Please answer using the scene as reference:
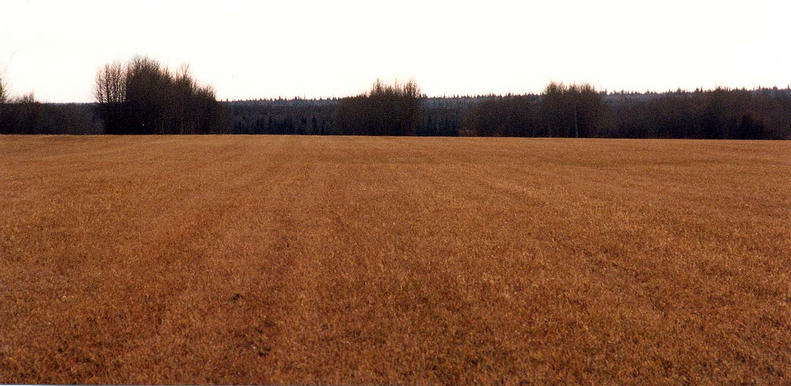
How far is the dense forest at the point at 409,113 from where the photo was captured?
63656mm

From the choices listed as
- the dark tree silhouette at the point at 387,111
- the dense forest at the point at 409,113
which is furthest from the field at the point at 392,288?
the dark tree silhouette at the point at 387,111

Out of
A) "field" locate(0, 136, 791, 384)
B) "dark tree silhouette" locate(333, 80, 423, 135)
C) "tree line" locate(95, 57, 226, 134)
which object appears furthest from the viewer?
"dark tree silhouette" locate(333, 80, 423, 135)

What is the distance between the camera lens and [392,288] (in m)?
4.90

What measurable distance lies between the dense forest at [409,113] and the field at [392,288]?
5974cm

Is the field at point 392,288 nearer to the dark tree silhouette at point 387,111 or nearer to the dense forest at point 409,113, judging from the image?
the dense forest at point 409,113

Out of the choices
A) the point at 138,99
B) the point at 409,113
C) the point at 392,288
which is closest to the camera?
the point at 392,288

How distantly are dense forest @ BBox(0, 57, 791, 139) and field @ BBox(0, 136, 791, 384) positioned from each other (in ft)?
196

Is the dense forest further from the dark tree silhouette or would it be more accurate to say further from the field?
the field

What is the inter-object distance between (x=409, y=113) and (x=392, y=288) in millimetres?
75797

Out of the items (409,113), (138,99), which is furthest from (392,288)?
(409,113)

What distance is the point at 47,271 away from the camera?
538 centimetres

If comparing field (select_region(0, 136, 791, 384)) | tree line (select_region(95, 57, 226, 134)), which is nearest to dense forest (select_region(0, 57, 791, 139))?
tree line (select_region(95, 57, 226, 134))

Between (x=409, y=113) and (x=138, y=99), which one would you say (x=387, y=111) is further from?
(x=138, y=99)

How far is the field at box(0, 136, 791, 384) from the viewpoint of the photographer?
11.4ft
